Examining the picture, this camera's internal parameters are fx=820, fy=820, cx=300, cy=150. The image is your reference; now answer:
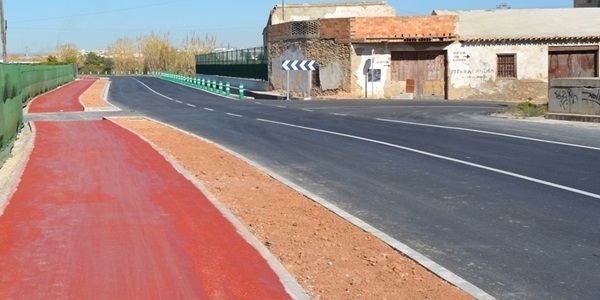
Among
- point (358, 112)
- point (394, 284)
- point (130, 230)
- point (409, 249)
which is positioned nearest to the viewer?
point (394, 284)

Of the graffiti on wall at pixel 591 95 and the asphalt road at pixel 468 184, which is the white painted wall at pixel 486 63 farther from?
the graffiti on wall at pixel 591 95

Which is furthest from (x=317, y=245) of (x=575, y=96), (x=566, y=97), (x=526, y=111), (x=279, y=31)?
(x=279, y=31)

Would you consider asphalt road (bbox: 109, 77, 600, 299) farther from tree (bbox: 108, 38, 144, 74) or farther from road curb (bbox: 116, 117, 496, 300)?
tree (bbox: 108, 38, 144, 74)

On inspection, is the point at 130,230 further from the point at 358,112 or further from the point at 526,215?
the point at 358,112

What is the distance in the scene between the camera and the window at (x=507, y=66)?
42281 millimetres

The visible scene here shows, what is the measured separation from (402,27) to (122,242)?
3617 cm

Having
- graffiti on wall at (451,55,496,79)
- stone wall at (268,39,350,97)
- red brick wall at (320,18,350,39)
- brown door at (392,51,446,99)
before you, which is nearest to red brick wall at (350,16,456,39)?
red brick wall at (320,18,350,39)

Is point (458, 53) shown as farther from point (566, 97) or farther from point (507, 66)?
point (566, 97)

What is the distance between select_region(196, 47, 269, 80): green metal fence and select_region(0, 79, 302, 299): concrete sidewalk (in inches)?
1707

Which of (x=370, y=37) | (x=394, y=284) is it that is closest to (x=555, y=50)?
(x=370, y=37)

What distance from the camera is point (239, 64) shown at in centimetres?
7075

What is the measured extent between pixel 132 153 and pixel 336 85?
2848cm

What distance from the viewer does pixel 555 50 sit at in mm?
42031

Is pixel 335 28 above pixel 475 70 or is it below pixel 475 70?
above
